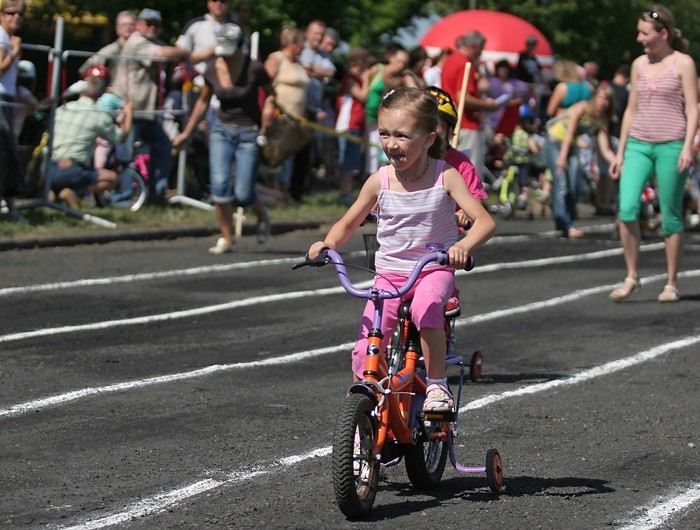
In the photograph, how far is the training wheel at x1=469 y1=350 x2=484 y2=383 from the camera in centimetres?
866

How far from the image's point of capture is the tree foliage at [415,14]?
78.1 feet

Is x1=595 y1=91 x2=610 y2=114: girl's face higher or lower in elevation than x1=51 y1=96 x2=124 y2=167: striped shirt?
higher

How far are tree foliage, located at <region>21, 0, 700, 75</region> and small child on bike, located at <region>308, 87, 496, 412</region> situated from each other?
51.8 ft

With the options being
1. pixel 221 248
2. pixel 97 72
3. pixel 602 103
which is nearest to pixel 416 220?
pixel 221 248

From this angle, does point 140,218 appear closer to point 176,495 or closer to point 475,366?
point 475,366

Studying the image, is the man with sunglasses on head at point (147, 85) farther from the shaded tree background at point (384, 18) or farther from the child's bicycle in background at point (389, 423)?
the child's bicycle in background at point (389, 423)

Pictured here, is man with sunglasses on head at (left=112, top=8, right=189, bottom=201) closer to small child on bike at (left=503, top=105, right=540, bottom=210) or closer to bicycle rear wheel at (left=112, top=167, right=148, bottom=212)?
bicycle rear wheel at (left=112, top=167, right=148, bottom=212)

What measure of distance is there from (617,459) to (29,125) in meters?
11.3

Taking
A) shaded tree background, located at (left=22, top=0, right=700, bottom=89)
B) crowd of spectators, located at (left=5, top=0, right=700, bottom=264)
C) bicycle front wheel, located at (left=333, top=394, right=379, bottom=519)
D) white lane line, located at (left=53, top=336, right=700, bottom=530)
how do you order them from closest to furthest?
1. bicycle front wheel, located at (left=333, top=394, right=379, bottom=519)
2. white lane line, located at (left=53, top=336, right=700, bottom=530)
3. crowd of spectators, located at (left=5, top=0, right=700, bottom=264)
4. shaded tree background, located at (left=22, top=0, right=700, bottom=89)

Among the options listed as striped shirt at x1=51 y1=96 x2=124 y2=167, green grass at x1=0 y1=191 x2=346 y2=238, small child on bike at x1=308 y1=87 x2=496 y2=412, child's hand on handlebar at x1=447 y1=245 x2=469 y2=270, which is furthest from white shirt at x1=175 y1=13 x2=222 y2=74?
child's hand on handlebar at x1=447 y1=245 x2=469 y2=270

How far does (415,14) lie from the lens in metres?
40.9

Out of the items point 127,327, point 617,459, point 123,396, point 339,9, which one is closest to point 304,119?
point 339,9

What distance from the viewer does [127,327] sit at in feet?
33.5

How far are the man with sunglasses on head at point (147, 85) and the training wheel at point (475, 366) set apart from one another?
9.12 m
